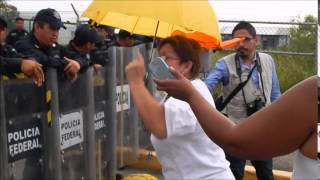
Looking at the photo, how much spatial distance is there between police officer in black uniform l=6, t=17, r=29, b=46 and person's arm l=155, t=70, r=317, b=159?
3.92m

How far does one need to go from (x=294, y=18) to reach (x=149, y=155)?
4018mm

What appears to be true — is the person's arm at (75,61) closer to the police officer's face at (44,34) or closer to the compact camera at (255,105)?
the police officer's face at (44,34)

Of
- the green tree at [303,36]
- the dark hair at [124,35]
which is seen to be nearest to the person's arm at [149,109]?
the dark hair at [124,35]

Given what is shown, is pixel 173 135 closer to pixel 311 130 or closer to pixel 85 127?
pixel 311 130

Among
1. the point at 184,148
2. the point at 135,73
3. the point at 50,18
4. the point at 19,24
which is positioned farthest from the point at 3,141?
the point at 19,24

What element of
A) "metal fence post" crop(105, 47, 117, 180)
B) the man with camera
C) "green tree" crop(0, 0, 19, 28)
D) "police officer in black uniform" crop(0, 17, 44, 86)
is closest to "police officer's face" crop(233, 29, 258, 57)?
the man with camera

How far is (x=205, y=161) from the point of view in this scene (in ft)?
8.10

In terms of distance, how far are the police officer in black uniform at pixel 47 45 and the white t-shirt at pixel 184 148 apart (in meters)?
1.78

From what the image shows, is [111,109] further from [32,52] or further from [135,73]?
[135,73]

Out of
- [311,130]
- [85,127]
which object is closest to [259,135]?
[311,130]

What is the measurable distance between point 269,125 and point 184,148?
3.31 feet

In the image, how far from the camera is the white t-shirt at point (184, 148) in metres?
2.41

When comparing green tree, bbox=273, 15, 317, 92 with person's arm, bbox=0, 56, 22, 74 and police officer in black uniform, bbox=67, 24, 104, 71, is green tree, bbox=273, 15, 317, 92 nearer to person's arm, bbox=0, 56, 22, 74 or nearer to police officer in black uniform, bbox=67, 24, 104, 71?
police officer in black uniform, bbox=67, 24, 104, 71

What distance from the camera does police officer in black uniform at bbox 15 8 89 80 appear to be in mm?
4020
